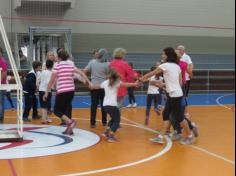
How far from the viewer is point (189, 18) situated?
20656mm

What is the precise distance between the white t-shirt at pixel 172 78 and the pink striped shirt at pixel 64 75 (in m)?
1.76

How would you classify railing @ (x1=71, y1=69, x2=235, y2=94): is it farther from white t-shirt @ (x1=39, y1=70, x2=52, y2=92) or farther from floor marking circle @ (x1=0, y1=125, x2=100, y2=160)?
floor marking circle @ (x1=0, y1=125, x2=100, y2=160)

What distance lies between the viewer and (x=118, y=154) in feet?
23.2

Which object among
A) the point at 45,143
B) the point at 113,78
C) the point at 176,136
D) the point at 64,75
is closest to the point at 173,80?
the point at 113,78

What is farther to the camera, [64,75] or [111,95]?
[64,75]

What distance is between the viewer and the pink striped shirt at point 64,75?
8.36 meters

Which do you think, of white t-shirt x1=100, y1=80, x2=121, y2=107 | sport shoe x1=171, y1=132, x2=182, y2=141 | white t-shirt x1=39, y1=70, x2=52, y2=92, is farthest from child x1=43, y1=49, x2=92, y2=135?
sport shoe x1=171, y1=132, x2=182, y2=141

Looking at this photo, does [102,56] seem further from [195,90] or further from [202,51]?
[202,51]

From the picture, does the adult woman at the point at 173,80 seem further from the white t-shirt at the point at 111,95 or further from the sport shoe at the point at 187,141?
the white t-shirt at the point at 111,95

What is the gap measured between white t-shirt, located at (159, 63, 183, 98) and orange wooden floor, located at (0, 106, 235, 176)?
0.92m

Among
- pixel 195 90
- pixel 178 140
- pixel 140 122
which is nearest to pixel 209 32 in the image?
pixel 195 90

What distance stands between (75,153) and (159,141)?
1601 millimetres

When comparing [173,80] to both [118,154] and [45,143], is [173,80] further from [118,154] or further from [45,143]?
[45,143]

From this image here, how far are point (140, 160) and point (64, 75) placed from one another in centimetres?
252
